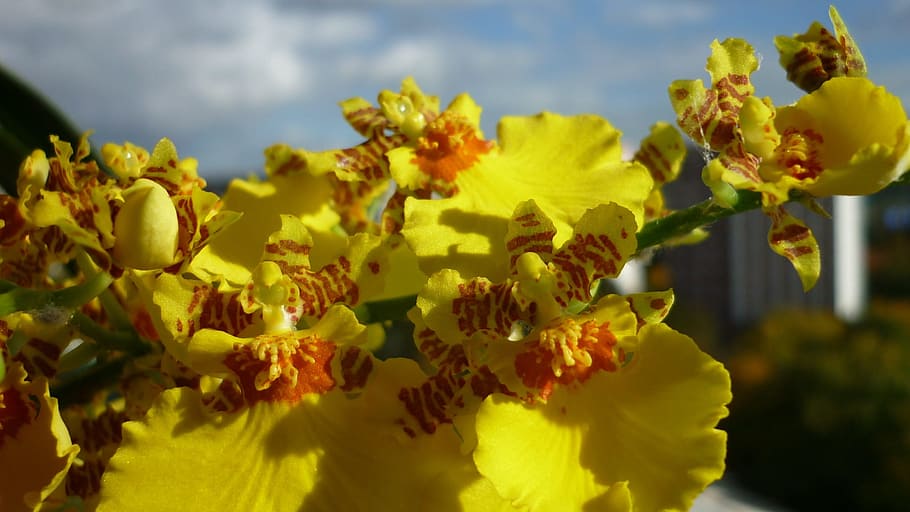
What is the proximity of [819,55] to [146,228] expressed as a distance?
470mm

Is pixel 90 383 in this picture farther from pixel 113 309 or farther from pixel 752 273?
pixel 752 273

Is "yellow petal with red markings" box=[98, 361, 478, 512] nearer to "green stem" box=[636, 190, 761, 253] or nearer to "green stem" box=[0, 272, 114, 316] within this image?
"green stem" box=[0, 272, 114, 316]

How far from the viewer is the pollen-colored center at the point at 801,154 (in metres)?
0.58

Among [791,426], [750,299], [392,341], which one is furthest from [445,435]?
[750,299]

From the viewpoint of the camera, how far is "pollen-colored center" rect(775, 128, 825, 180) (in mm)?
578

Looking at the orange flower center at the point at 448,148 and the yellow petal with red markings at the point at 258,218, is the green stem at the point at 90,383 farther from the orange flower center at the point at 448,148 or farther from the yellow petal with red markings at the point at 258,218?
the orange flower center at the point at 448,148

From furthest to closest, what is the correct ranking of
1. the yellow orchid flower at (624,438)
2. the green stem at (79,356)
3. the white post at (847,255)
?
the white post at (847,255)
the green stem at (79,356)
the yellow orchid flower at (624,438)

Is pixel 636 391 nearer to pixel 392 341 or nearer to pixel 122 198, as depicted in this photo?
pixel 122 198

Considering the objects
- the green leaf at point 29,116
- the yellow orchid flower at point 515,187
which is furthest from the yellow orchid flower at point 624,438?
the green leaf at point 29,116

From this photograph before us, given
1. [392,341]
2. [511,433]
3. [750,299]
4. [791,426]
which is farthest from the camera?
[750,299]

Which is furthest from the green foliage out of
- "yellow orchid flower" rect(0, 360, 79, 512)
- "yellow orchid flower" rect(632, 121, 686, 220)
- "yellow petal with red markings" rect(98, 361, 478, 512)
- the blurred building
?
"yellow orchid flower" rect(0, 360, 79, 512)

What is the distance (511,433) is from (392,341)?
5491 millimetres

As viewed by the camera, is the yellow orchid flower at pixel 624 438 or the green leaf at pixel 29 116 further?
the green leaf at pixel 29 116

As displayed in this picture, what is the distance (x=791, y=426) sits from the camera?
4238 mm
